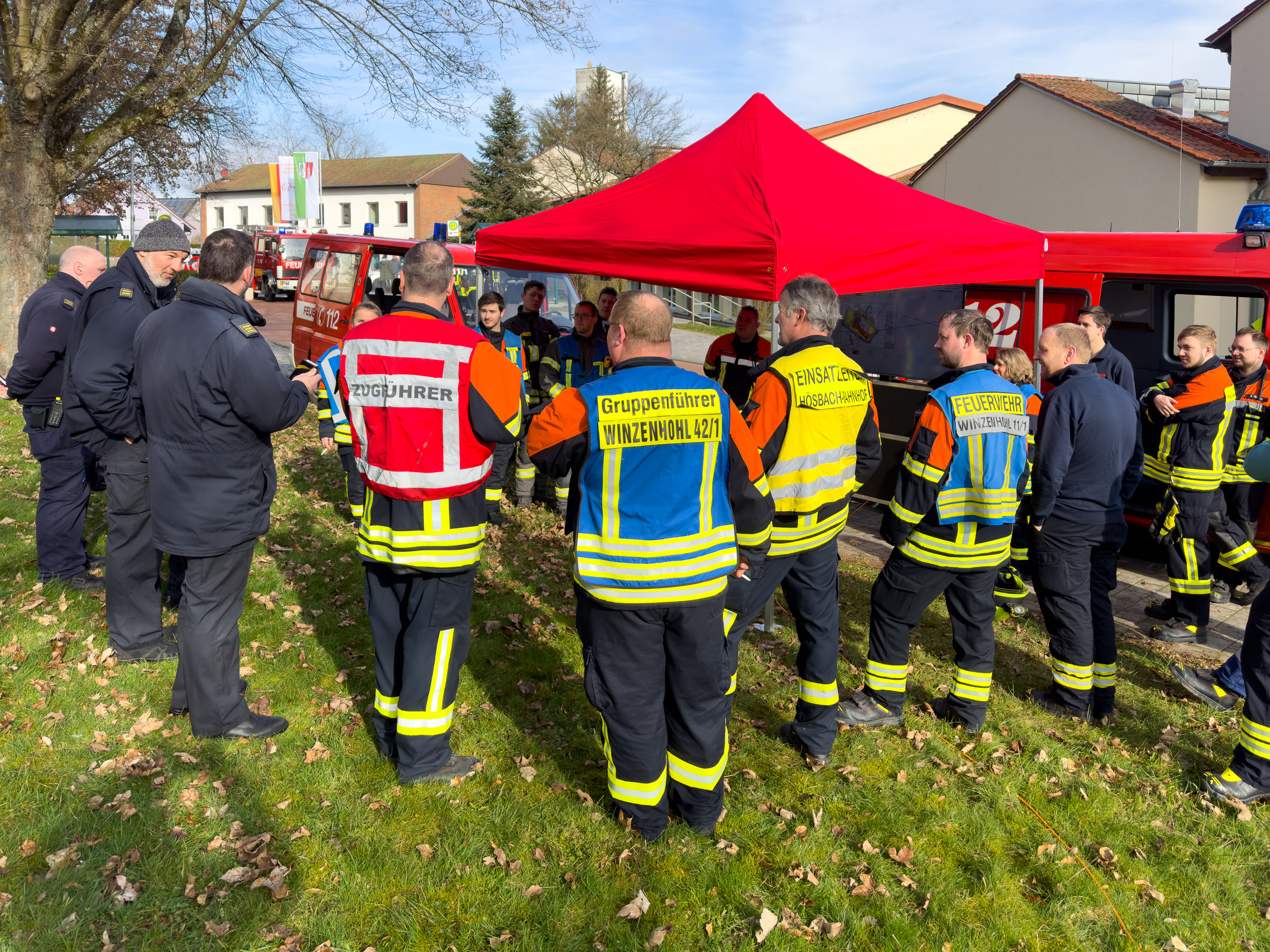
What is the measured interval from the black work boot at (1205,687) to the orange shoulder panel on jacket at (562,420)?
3.86 metres

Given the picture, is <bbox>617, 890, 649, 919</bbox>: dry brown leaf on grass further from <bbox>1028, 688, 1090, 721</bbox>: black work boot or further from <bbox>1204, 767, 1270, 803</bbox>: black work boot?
<bbox>1028, 688, 1090, 721</bbox>: black work boot

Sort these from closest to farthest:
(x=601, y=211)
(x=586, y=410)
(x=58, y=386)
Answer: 1. (x=586, y=410)
2. (x=58, y=386)
3. (x=601, y=211)

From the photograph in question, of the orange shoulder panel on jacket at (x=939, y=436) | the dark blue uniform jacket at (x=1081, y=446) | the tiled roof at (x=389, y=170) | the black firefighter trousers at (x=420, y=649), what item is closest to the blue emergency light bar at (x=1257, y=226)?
the dark blue uniform jacket at (x=1081, y=446)

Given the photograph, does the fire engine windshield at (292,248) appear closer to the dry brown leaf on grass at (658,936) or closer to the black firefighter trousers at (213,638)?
the black firefighter trousers at (213,638)

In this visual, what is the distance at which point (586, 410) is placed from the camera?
2.94 meters

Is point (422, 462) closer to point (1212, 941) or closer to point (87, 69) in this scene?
point (1212, 941)

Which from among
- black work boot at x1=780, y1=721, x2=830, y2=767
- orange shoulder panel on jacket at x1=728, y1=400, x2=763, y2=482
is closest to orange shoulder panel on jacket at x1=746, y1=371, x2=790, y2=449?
orange shoulder panel on jacket at x1=728, y1=400, x2=763, y2=482

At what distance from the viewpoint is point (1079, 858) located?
3.38 m

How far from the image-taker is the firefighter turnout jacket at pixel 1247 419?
5664 mm

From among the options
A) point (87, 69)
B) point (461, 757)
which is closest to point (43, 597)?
point (461, 757)

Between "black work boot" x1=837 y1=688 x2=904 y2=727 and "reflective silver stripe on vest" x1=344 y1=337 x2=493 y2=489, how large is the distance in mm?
2294

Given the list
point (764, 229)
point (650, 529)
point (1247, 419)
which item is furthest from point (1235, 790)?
point (764, 229)

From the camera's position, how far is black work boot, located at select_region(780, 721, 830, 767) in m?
3.93

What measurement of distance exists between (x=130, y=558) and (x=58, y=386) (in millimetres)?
1569
